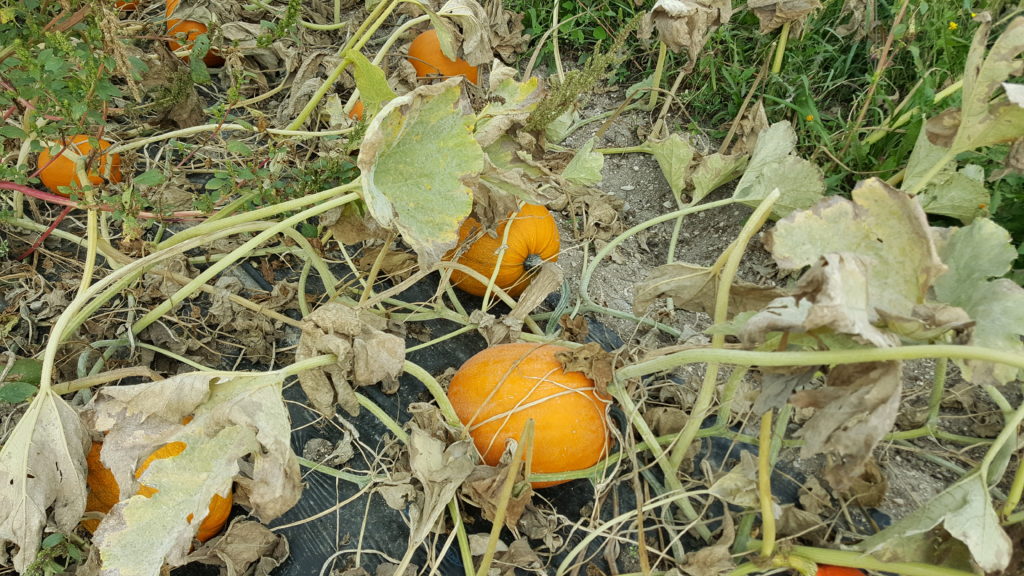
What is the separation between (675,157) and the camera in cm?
192

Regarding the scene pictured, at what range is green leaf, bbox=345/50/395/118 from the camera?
4.71 feet

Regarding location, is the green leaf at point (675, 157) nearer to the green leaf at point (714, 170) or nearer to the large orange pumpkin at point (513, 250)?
the green leaf at point (714, 170)

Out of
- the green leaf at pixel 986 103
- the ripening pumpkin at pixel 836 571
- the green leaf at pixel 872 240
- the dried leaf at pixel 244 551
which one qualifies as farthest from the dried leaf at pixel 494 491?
the green leaf at pixel 986 103

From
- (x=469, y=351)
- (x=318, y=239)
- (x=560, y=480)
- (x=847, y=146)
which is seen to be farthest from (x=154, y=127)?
(x=847, y=146)

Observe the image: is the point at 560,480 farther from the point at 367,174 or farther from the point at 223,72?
the point at 223,72

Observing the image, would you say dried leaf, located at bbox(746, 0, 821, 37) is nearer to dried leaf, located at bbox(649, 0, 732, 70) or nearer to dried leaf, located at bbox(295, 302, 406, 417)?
dried leaf, located at bbox(649, 0, 732, 70)

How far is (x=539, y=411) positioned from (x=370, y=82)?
66 centimetres

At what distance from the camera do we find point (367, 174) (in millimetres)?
1240

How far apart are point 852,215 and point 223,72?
1.97 metres

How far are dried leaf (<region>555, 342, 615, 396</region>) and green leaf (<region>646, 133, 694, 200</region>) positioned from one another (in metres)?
0.62

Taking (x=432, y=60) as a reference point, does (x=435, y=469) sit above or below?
below

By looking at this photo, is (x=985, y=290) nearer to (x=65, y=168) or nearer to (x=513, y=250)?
(x=513, y=250)

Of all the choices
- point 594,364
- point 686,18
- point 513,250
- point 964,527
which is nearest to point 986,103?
point 964,527

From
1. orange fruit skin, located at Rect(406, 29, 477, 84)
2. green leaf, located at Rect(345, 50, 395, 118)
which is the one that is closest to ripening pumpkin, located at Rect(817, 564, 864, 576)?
green leaf, located at Rect(345, 50, 395, 118)
